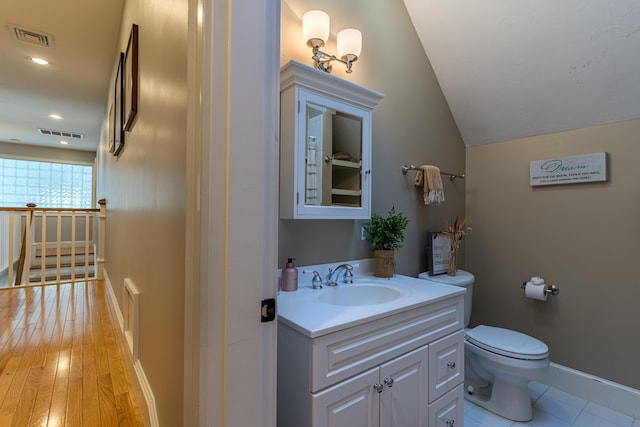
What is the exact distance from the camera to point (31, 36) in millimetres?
2510

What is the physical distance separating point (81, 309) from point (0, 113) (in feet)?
11.5

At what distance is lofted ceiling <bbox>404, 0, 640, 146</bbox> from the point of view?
5.28ft

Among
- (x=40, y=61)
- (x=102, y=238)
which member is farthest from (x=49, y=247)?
(x=40, y=61)

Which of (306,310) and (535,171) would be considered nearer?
(306,310)

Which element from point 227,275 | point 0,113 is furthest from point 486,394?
point 0,113

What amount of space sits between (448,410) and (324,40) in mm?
1823

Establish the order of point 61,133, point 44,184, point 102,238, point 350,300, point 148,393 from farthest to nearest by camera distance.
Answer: point 44,184 < point 61,133 < point 102,238 < point 350,300 < point 148,393

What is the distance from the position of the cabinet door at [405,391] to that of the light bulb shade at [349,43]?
1484 millimetres

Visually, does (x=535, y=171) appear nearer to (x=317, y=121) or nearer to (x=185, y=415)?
(x=317, y=121)

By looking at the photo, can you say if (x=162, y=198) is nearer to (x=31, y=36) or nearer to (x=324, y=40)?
(x=324, y=40)

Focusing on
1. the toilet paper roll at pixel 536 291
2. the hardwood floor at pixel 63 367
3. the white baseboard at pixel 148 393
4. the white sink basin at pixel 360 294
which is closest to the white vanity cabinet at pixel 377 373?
the white sink basin at pixel 360 294

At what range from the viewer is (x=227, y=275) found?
65 cm

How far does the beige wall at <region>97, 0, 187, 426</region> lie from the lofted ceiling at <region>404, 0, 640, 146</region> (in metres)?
1.72

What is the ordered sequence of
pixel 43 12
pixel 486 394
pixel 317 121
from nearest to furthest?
pixel 317 121 → pixel 486 394 → pixel 43 12
